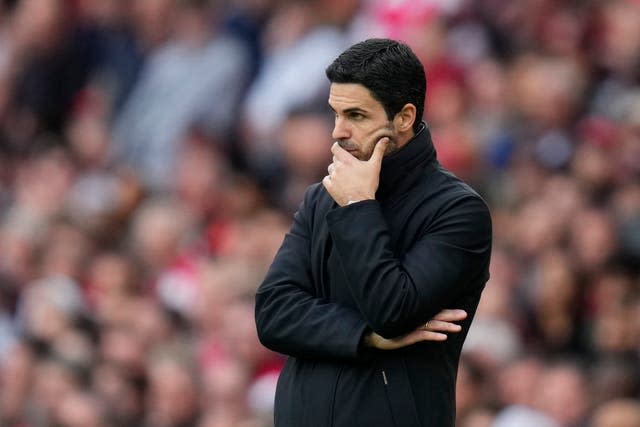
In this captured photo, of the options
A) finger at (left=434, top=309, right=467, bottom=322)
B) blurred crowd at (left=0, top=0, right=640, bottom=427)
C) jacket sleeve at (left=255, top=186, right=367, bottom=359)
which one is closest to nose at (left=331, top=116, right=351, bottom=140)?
jacket sleeve at (left=255, top=186, right=367, bottom=359)

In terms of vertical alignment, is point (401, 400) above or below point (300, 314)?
below

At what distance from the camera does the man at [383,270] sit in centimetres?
343

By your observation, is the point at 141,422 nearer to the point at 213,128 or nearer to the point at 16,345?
the point at 16,345

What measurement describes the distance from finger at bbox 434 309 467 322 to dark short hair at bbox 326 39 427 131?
51cm

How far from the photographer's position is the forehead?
3506 mm

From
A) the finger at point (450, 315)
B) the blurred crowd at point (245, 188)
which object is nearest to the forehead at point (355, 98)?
the finger at point (450, 315)

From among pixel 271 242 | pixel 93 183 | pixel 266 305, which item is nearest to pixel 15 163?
pixel 93 183

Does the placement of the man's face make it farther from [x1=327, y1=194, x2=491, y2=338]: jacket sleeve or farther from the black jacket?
[x1=327, y1=194, x2=491, y2=338]: jacket sleeve

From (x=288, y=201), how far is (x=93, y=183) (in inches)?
81.1

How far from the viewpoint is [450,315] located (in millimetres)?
3520

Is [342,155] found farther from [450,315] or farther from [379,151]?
[450,315]

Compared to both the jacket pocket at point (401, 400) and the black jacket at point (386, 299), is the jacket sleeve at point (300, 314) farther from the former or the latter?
the jacket pocket at point (401, 400)

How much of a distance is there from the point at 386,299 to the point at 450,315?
0.70 feet

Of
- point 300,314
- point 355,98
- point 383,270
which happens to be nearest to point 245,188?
point 300,314
